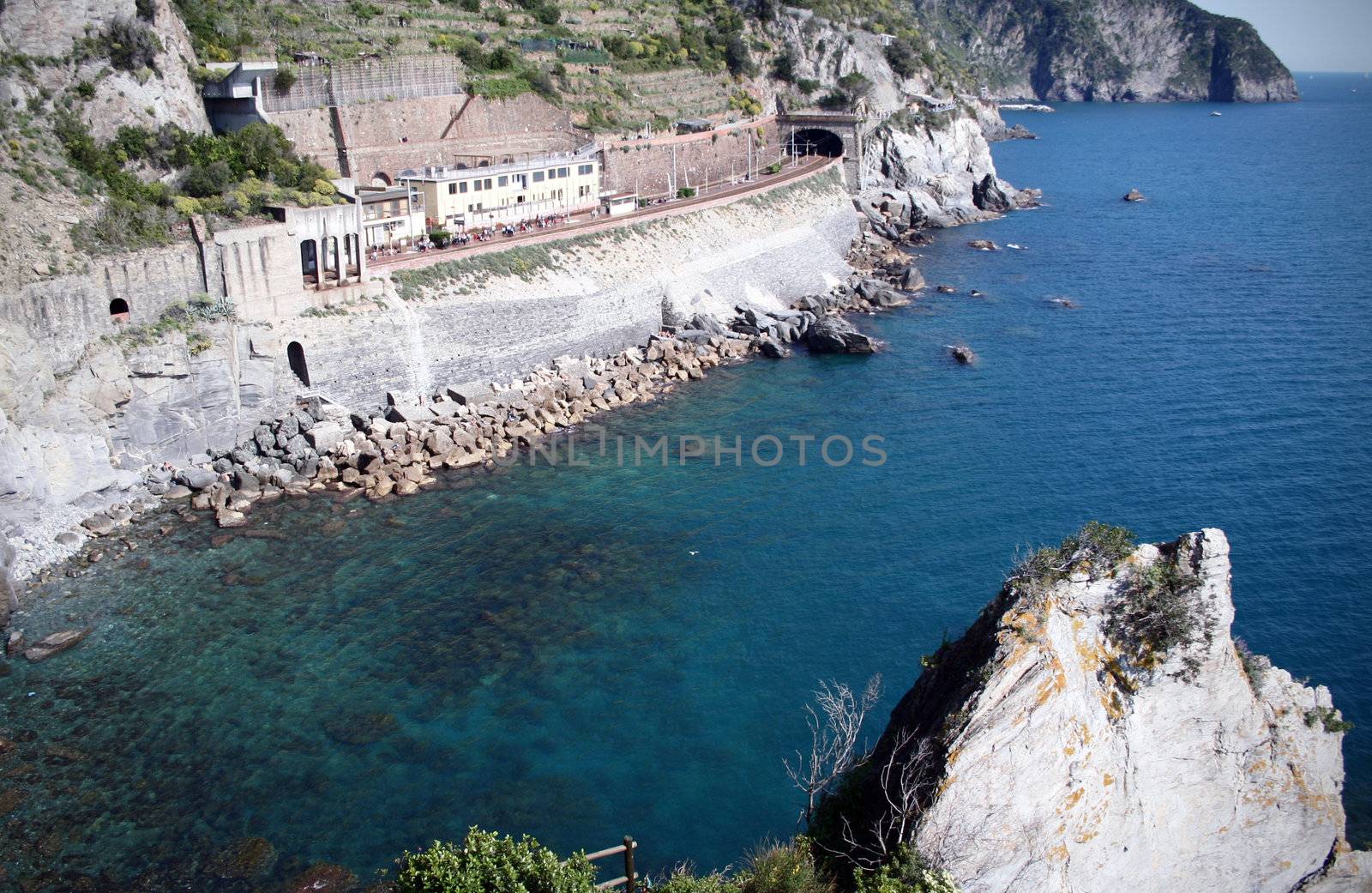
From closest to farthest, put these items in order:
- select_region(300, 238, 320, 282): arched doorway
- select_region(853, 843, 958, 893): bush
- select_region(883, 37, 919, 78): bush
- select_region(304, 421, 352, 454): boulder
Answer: select_region(853, 843, 958, 893): bush → select_region(304, 421, 352, 454): boulder → select_region(300, 238, 320, 282): arched doorway → select_region(883, 37, 919, 78): bush

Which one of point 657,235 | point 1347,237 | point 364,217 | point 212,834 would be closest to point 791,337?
point 657,235

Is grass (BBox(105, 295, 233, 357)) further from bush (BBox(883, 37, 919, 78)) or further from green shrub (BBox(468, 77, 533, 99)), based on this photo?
bush (BBox(883, 37, 919, 78))

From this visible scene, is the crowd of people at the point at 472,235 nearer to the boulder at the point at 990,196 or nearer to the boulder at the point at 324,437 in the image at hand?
the boulder at the point at 324,437

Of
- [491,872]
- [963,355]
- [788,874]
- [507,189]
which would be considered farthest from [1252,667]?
[507,189]

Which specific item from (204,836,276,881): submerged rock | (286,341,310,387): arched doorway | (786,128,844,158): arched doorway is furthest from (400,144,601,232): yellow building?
(204,836,276,881): submerged rock

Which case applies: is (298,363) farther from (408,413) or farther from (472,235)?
(472,235)

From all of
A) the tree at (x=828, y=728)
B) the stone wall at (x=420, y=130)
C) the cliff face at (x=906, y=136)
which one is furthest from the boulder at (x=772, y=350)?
the cliff face at (x=906, y=136)
